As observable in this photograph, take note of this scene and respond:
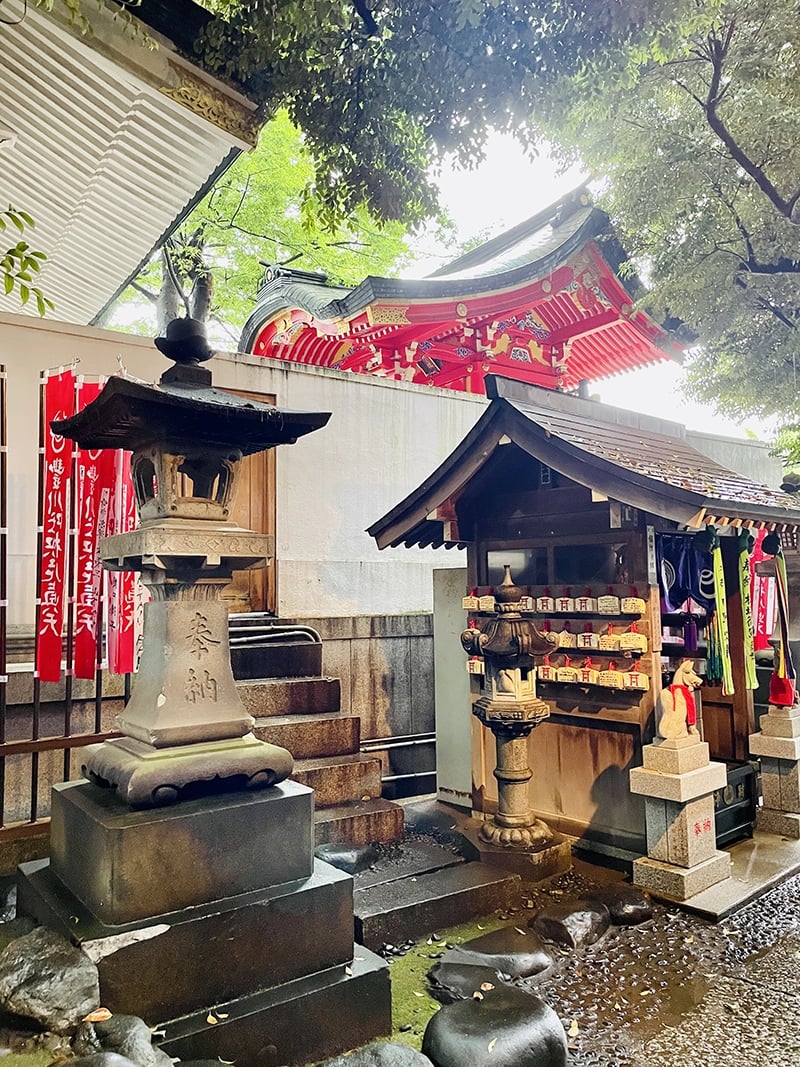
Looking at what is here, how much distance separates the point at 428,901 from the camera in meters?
5.27

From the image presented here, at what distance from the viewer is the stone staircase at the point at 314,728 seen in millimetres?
6527

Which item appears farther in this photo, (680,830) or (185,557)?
(680,830)

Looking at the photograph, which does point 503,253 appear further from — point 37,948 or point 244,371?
point 37,948

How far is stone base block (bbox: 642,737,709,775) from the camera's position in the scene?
5.77 meters

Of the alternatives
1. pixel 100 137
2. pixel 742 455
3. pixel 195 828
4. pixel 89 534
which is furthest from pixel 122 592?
pixel 742 455

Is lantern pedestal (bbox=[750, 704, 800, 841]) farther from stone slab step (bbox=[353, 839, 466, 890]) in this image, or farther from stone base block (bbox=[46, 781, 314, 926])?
stone base block (bbox=[46, 781, 314, 926])

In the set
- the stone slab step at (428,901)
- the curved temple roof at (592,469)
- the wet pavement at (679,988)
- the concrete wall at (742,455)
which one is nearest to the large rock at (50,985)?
the wet pavement at (679,988)

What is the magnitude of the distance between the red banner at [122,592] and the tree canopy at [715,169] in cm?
571

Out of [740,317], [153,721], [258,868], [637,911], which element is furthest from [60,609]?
[740,317]

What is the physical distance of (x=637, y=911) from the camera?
5359 mm

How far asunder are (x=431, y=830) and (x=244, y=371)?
20.0 ft

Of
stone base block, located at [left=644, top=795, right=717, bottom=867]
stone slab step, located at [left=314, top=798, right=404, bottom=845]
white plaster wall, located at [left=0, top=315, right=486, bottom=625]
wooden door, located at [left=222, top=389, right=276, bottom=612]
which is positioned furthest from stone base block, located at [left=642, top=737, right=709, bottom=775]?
wooden door, located at [left=222, top=389, right=276, bottom=612]

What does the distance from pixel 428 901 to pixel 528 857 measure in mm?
1132

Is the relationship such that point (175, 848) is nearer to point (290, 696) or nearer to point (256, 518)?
point (290, 696)
